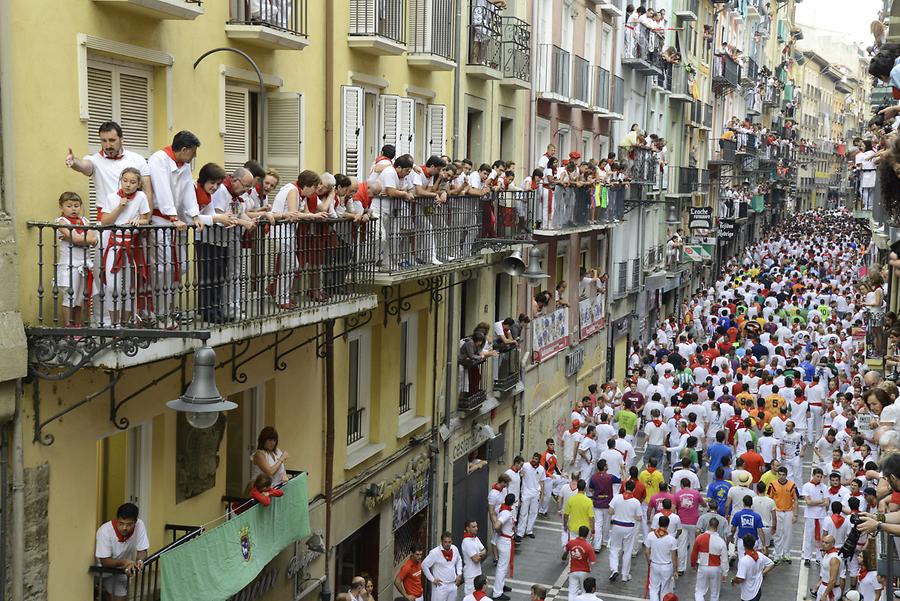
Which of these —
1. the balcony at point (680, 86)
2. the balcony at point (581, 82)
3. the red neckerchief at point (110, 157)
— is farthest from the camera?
the balcony at point (680, 86)

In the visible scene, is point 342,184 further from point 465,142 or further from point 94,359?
point 465,142

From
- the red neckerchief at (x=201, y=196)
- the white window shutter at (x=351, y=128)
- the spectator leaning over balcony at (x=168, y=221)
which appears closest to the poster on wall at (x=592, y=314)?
the white window shutter at (x=351, y=128)

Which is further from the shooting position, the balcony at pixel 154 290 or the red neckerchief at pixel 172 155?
the red neckerchief at pixel 172 155

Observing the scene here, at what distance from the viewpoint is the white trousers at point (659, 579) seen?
55.8 ft

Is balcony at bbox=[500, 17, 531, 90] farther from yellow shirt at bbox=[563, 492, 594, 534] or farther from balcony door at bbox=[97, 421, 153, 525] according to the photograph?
balcony door at bbox=[97, 421, 153, 525]

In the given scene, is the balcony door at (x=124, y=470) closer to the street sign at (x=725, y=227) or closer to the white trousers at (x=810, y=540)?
the white trousers at (x=810, y=540)

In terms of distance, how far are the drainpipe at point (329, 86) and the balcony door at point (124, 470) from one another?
4864 mm

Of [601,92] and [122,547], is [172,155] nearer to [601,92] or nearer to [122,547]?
[122,547]

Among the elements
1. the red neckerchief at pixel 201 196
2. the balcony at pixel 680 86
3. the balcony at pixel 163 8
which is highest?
the balcony at pixel 680 86

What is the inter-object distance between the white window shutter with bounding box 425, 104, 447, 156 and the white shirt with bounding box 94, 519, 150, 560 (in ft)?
31.8

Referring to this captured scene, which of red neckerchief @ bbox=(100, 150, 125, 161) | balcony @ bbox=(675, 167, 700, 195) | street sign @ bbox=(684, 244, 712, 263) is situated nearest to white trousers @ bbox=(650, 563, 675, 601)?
red neckerchief @ bbox=(100, 150, 125, 161)

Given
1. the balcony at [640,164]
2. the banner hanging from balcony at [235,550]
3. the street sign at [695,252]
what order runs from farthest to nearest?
the street sign at [695,252]
the balcony at [640,164]
the banner hanging from balcony at [235,550]

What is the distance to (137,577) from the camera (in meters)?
9.99

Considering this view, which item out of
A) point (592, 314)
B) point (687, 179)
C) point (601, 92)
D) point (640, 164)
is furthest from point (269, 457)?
point (687, 179)
